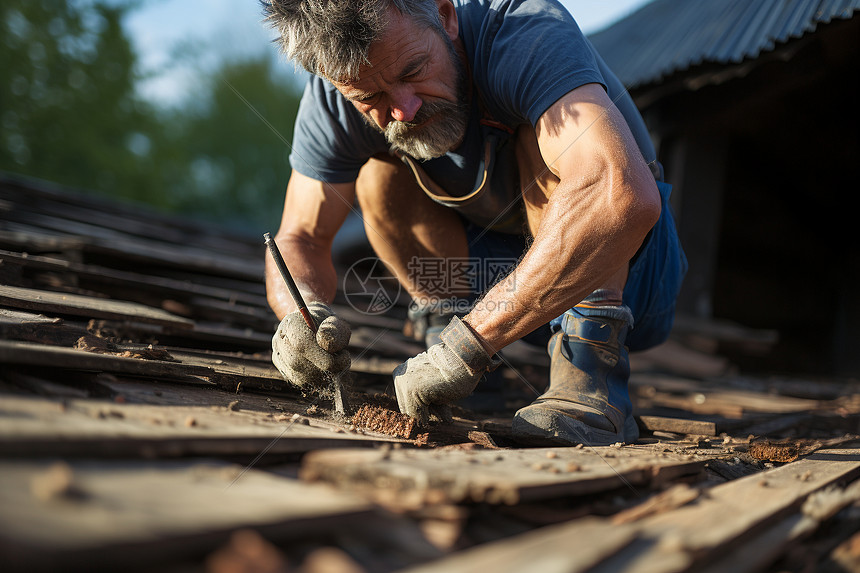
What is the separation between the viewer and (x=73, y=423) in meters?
1.01

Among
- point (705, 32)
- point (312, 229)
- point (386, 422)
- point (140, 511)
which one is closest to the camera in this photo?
point (140, 511)

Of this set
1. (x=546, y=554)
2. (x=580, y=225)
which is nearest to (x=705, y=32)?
(x=580, y=225)

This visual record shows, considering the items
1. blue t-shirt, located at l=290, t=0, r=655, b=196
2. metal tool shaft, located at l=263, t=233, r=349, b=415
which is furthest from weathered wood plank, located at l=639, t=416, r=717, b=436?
metal tool shaft, located at l=263, t=233, r=349, b=415

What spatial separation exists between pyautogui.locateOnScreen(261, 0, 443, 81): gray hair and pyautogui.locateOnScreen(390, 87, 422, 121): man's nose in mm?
159

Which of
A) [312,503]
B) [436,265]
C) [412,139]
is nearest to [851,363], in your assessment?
[436,265]

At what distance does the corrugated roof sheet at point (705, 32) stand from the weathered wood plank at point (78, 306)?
3297 mm

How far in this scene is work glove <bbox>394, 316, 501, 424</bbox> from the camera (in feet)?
5.88

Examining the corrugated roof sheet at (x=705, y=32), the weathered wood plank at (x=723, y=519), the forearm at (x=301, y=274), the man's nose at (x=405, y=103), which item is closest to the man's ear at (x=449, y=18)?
the man's nose at (x=405, y=103)

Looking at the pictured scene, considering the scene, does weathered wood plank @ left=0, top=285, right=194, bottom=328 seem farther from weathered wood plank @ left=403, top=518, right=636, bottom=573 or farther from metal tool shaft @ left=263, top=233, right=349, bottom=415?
weathered wood plank @ left=403, top=518, right=636, bottom=573

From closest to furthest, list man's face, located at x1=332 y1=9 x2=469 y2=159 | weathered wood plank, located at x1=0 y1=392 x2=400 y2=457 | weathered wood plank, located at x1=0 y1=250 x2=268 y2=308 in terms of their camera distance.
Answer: weathered wood plank, located at x1=0 y1=392 x2=400 y2=457
man's face, located at x1=332 y1=9 x2=469 y2=159
weathered wood plank, located at x1=0 y1=250 x2=268 y2=308

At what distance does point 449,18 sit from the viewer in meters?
2.19

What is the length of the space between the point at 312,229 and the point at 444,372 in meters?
0.95

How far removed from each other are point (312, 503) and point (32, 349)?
2.40 feet

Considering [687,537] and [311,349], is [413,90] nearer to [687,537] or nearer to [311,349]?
[311,349]
